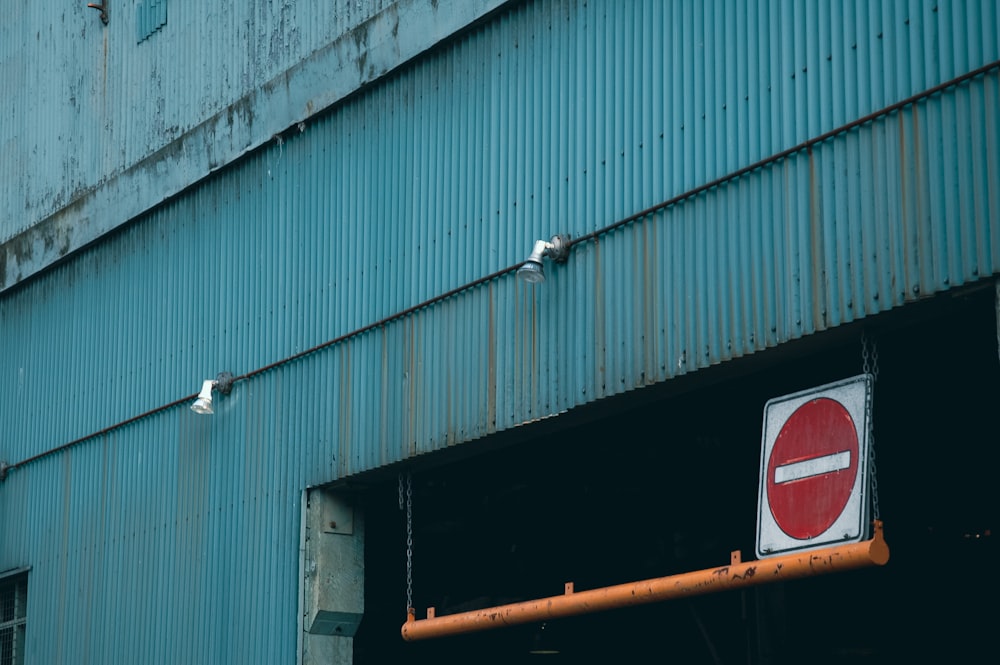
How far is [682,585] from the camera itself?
48.8ft

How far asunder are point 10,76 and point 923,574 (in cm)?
1899

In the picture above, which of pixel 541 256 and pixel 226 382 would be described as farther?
pixel 226 382

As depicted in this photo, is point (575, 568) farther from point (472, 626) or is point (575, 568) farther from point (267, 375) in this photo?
point (472, 626)

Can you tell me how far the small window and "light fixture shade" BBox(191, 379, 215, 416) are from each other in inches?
A: 246

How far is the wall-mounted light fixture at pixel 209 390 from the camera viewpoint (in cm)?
2150

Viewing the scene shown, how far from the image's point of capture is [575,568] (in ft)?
87.8

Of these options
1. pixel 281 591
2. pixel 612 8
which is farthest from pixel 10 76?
pixel 612 8

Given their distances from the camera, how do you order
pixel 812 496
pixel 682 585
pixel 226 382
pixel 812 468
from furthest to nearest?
1. pixel 226 382
2. pixel 682 585
3. pixel 812 468
4. pixel 812 496

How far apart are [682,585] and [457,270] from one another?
5.41 m

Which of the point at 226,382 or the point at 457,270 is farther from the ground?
the point at 457,270

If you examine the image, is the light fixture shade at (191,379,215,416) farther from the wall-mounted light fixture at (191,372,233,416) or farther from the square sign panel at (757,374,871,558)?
the square sign panel at (757,374,871,558)

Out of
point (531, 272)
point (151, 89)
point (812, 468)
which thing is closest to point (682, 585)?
point (812, 468)

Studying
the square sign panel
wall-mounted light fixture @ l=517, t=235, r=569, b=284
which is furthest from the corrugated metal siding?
the square sign panel

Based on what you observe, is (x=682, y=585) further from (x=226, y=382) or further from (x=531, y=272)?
(x=226, y=382)
